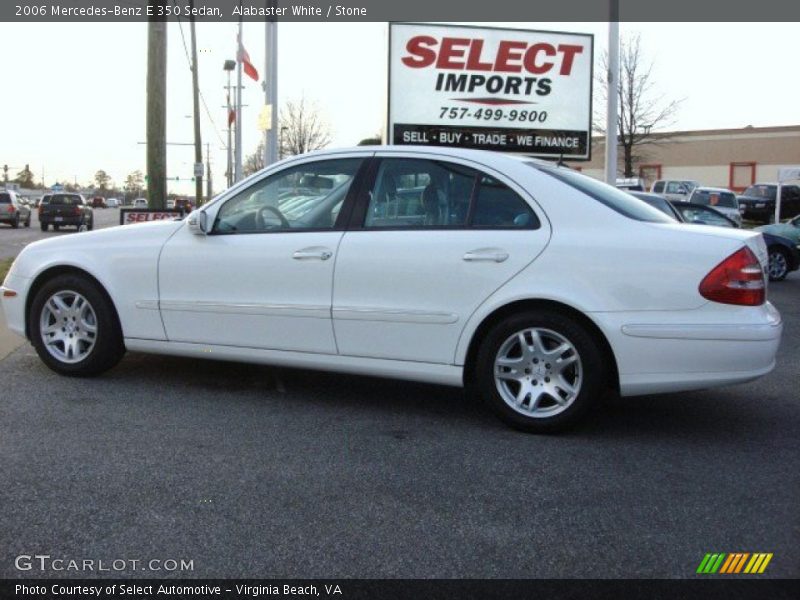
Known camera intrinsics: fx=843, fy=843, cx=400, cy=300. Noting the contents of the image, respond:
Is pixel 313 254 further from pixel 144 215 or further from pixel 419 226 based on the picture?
pixel 144 215

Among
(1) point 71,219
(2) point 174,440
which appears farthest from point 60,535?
(1) point 71,219

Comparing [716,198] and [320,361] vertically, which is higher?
[716,198]

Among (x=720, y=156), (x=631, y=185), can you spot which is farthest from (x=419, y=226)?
(x=720, y=156)

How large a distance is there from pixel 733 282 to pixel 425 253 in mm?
1651

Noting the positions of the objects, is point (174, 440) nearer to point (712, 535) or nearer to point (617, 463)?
point (617, 463)

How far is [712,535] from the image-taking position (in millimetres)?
3352

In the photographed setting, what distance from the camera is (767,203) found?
35312mm

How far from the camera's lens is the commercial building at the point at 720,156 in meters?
54.8

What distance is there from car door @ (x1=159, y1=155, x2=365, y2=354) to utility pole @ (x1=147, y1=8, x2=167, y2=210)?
21.7ft

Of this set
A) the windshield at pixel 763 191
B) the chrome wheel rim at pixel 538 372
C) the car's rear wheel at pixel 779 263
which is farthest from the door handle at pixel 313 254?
the windshield at pixel 763 191

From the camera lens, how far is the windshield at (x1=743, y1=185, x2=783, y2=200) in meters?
35.8

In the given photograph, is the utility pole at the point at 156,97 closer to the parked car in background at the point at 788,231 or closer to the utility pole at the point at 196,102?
the parked car in background at the point at 788,231

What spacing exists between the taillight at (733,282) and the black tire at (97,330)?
3757mm
